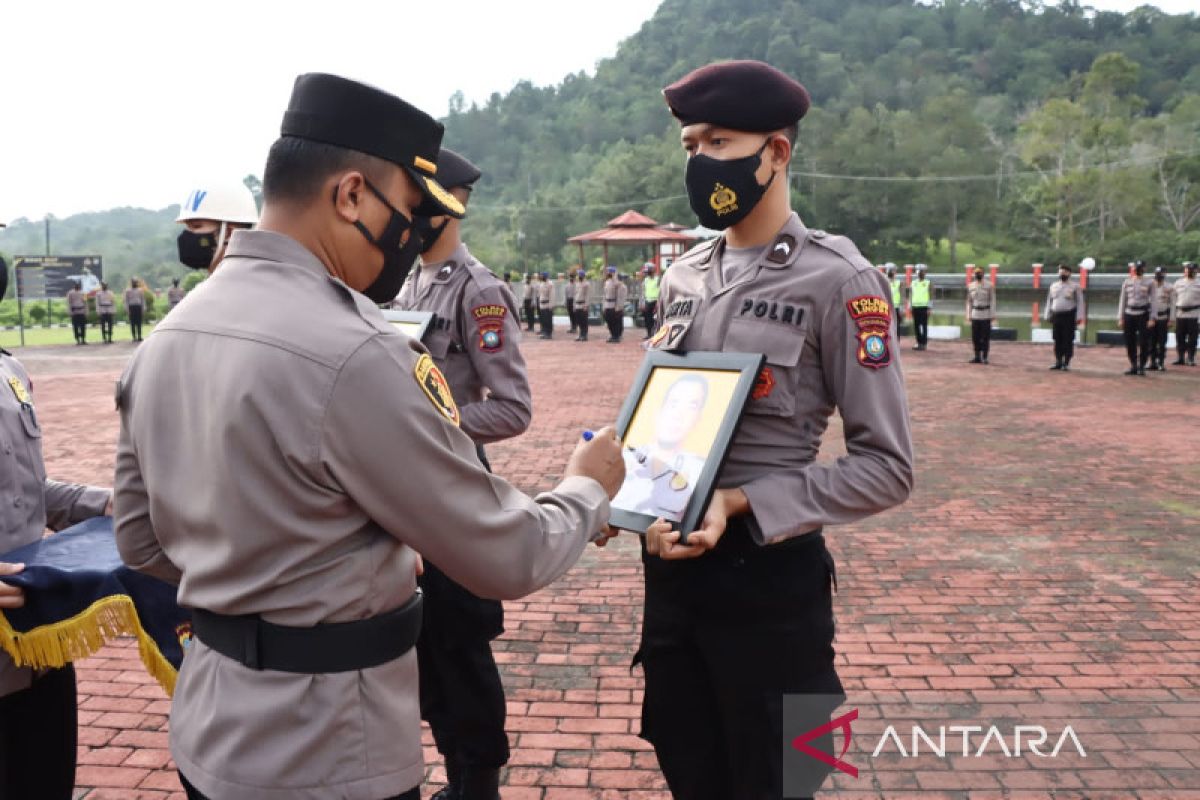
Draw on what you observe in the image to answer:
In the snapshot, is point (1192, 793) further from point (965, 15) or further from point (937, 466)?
point (965, 15)

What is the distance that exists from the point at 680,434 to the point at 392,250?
0.80 metres

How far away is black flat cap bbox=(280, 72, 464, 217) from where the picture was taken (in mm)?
1609

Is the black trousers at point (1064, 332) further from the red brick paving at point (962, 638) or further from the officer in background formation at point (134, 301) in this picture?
the officer in background formation at point (134, 301)

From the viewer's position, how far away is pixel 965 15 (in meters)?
117

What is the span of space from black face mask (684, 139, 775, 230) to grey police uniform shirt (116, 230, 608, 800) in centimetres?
96

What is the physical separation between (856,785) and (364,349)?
104 inches

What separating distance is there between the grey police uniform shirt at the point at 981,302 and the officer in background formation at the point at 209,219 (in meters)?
15.6

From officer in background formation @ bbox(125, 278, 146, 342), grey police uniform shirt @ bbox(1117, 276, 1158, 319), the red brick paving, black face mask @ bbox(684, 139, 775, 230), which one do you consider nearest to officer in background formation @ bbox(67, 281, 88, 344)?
officer in background formation @ bbox(125, 278, 146, 342)

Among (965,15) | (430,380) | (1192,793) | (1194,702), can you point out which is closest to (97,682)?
(430,380)

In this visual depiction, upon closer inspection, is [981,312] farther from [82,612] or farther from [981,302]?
[82,612]

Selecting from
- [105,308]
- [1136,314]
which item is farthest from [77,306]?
[1136,314]

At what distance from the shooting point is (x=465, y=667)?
316 centimetres

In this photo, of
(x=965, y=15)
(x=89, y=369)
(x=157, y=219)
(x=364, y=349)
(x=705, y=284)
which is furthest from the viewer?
(x=157, y=219)

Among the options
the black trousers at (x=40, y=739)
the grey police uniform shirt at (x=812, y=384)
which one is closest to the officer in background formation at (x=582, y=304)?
the black trousers at (x=40, y=739)
